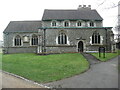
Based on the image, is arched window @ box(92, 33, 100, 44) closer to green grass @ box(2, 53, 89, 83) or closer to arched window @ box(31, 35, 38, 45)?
green grass @ box(2, 53, 89, 83)

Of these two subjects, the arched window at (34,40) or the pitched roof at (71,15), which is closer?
the pitched roof at (71,15)

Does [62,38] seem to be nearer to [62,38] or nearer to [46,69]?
[62,38]

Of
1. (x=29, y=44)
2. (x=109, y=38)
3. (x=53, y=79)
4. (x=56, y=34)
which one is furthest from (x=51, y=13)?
(x=53, y=79)

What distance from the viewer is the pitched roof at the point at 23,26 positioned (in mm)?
29203

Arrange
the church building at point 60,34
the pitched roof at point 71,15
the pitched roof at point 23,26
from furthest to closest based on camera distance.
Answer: the pitched roof at point 23,26, the pitched roof at point 71,15, the church building at point 60,34

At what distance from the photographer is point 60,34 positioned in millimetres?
23578

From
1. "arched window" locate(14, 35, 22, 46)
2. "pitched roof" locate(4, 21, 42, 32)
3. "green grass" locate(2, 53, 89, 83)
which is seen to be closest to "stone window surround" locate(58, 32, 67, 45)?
"pitched roof" locate(4, 21, 42, 32)

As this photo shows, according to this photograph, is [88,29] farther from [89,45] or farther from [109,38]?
[109,38]

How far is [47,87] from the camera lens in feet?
18.8

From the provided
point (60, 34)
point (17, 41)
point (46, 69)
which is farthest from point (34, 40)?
point (46, 69)

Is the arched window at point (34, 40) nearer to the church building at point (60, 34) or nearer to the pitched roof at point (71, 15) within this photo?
the church building at point (60, 34)

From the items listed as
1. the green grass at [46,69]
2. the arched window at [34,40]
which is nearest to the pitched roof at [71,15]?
the arched window at [34,40]

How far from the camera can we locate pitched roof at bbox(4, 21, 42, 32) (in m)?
29.2

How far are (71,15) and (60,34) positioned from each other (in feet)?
28.9
